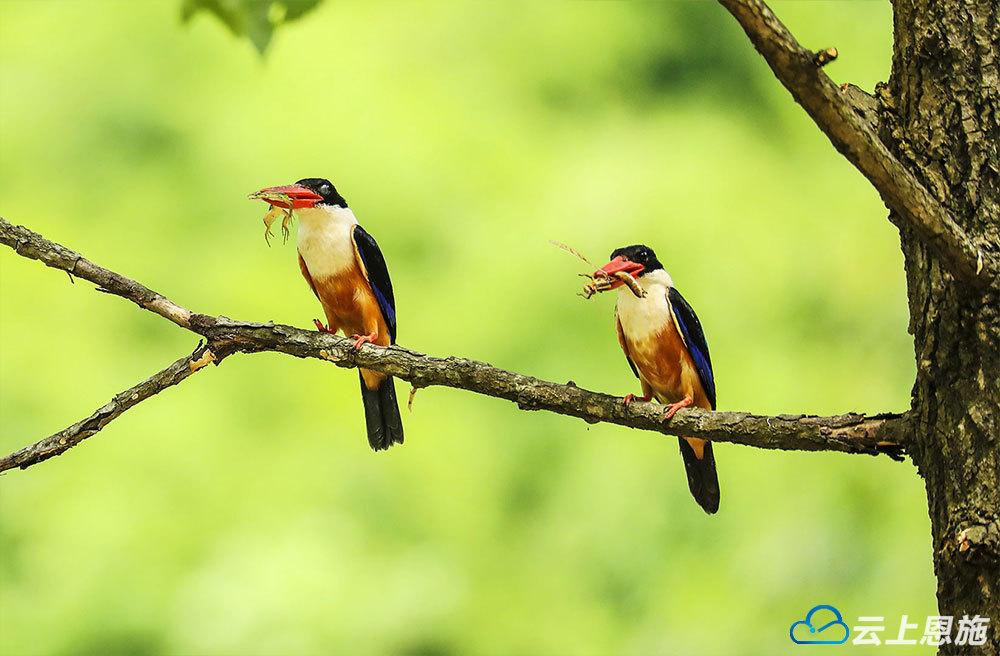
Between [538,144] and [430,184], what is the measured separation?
50cm

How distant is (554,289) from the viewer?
13.0 feet

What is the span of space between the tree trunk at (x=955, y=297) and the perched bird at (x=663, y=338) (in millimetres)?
656

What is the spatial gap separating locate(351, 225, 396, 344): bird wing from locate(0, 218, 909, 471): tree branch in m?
0.56

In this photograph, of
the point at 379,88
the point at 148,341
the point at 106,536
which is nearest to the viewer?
the point at 106,536

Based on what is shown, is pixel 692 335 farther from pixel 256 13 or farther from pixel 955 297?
pixel 256 13

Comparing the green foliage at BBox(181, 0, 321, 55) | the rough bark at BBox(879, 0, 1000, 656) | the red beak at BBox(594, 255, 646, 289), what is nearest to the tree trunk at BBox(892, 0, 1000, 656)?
the rough bark at BBox(879, 0, 1000, 656)

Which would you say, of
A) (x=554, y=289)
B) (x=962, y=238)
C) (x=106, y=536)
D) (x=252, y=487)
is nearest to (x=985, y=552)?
(x=962, y=238)

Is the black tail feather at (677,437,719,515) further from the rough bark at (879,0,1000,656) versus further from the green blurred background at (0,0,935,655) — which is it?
the green blurred background at (0,0,935,655)

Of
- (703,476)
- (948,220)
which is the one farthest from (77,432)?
(948,220)

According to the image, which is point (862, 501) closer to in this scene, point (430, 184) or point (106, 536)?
point (430, 184)

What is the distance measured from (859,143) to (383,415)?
5.18ft

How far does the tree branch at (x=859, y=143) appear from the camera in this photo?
1385 millimetres

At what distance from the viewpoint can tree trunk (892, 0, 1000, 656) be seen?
5.08 ft

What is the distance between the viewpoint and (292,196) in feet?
7.88
